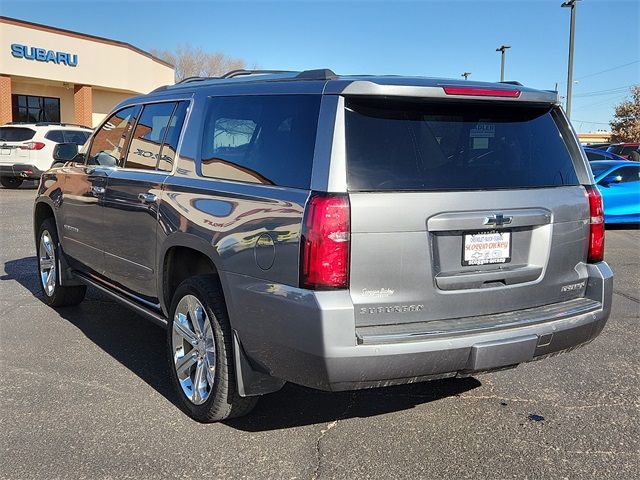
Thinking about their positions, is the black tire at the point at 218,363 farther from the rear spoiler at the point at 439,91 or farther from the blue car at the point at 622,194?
the blue car at the point at 622,194

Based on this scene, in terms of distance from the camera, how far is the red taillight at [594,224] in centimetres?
369

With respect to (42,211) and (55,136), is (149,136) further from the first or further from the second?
(55,136)

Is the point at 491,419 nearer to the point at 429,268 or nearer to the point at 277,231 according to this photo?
the point at 429,268

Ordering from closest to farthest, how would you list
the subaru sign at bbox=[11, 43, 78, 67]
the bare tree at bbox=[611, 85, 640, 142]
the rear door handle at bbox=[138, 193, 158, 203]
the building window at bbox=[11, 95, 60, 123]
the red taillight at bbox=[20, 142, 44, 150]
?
the rear door handle at bbox=[138, 193, 158, 203] < the red taillight at bbox=[20, 142, 44, 150] < the subaru sign at bbox=[11, 43, 78, 67] < the building window at bbox=[11, 95, 60, 123] < the bare tree at bbox=[611, 85, 640, 142]

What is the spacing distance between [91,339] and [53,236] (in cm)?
125

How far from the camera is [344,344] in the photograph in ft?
9.56

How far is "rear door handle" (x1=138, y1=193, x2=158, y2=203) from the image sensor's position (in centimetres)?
415

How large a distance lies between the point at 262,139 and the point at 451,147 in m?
1.01

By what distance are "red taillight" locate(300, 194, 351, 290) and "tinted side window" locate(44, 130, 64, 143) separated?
16.5m

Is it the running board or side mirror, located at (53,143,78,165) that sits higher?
side mirror, located at (53,143,78,165)

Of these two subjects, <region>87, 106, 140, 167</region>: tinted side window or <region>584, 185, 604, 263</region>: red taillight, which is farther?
<region>87, 106, 140, 167</region>: tinted side window

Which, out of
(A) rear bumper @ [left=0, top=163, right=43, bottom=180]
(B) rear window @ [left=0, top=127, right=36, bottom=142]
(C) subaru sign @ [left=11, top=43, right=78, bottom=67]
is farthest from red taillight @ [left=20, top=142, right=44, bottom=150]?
(C) subaru sign @ [left=11, top=43, right=78, bottom=67]

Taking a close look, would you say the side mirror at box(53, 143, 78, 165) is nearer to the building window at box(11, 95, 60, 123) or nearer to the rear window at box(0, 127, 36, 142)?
the rear window at box(0, 127, 36, 142)

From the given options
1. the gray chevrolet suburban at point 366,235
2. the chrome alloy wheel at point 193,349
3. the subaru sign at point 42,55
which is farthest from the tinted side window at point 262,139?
the subaru sign at point 42,55
